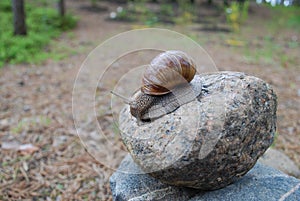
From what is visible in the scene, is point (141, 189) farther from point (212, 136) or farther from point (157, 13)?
point (157, 13)

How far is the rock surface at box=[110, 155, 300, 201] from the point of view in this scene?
85.5 inches

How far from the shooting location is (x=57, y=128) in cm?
416

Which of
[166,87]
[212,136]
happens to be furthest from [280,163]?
[166,87]

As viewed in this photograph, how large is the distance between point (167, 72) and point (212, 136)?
540 millimetres

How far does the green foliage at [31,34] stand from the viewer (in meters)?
6.72

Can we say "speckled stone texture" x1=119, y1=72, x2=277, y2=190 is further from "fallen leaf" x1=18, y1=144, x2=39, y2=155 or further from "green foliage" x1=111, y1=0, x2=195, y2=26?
"green foliage" x1=111, y1=0, x2=195, y2=26

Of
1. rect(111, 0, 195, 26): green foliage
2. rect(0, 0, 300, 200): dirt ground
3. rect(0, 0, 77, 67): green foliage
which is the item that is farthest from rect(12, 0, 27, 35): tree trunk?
rect(111, 0, 195, 26): green foliage

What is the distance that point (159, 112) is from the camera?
220cm

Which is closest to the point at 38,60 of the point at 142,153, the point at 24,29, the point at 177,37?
the point at 24,29

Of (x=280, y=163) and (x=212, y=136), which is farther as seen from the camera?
(x=280, y=163)

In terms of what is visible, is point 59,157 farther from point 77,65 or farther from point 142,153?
point 77,65

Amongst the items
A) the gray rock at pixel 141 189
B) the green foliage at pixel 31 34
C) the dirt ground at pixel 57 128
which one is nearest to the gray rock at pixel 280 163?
the dirt ground at pixel 57 128

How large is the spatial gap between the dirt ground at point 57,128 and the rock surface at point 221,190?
625mm

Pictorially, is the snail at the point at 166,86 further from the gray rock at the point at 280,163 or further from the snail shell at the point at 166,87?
the gray rock at the point at 280,163
